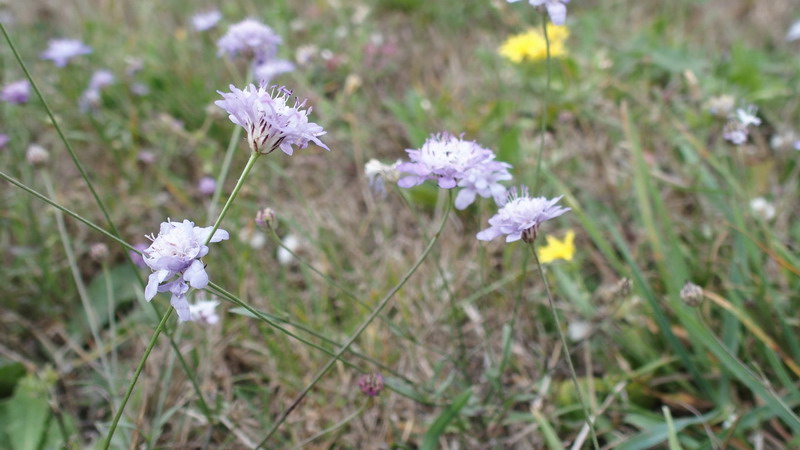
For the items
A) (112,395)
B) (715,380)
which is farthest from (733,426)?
(112,395)

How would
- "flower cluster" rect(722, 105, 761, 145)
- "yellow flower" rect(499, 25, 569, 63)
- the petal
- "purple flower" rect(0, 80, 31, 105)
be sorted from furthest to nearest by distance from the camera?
"yellow flower" rect(499, 25, 569, 63)
"purple flower" rect(0, 80, 31, 105)
"flower cluster" rect(722, 105, 761, 145)
the petal

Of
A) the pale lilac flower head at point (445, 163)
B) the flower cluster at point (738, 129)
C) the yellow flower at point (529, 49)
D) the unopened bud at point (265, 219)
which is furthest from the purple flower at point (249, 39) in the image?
the flower cluster at point (738, 129)

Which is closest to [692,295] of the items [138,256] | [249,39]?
[249,39]

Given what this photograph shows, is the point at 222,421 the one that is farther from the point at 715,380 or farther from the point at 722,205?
the point at 722,205

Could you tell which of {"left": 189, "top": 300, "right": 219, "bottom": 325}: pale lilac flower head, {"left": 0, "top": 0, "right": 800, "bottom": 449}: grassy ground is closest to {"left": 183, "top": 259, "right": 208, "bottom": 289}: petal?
{"left": 0, "top": 0, "right": 800, "bottom": 449}: grassy ground

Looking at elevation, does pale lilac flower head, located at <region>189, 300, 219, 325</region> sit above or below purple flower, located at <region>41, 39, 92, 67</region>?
below

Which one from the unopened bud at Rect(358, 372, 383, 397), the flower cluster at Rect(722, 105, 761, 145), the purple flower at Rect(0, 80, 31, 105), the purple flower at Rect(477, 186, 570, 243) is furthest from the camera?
the purple flower at Rect(0, 80, 31, 105)

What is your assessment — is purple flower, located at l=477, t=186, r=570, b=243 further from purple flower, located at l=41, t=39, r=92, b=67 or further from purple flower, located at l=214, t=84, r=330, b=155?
purple flower, located at l=41, t=39, r=92, b=67

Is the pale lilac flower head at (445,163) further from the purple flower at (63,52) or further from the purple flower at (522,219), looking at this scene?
the purple flower at (63,52)
